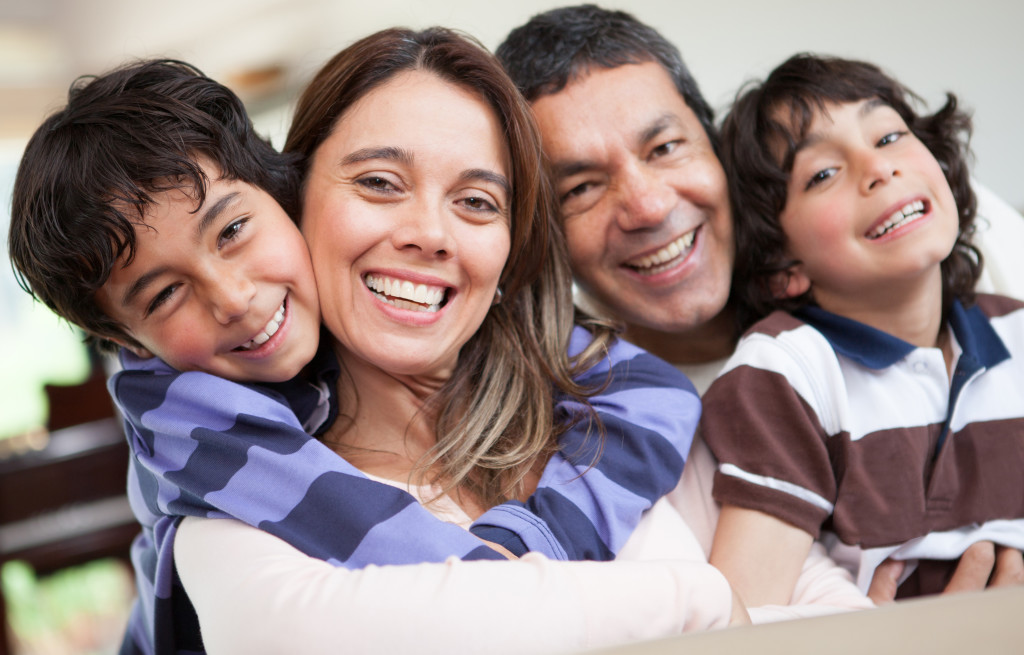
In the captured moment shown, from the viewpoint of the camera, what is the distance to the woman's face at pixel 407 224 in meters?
1.09

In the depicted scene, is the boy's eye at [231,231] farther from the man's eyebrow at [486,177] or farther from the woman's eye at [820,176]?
the woman's eye at [820,176]

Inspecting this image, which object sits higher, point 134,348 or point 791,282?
point 791,282

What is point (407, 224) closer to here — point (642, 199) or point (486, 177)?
point (486, 177)

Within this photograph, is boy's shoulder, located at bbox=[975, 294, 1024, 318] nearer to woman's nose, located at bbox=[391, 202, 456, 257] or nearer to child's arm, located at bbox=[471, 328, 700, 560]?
child's arm, located at bbox=[471, 328, 700, 560]

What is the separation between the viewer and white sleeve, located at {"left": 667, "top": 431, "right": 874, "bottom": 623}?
1.06m

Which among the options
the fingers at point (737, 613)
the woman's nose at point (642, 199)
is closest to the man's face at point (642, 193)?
the woman's nose at point (642, 199)

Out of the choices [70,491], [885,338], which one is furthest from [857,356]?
[70,491]

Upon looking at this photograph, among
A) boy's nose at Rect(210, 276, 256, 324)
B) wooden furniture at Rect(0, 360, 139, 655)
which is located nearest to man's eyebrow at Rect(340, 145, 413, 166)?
boy's nose at Rect(210, 276, 256, 324)

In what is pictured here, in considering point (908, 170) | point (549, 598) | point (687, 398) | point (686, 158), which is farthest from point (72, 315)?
point (908, 170)

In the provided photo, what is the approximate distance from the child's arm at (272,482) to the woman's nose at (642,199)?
0.61 metres

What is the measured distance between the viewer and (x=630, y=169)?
4.49ft

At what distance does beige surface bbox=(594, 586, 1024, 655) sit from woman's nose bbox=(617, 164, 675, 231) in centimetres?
79

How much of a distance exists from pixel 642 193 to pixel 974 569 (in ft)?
2.30

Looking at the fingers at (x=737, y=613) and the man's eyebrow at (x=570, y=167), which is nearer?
the fingers at (x=737, y=613)
